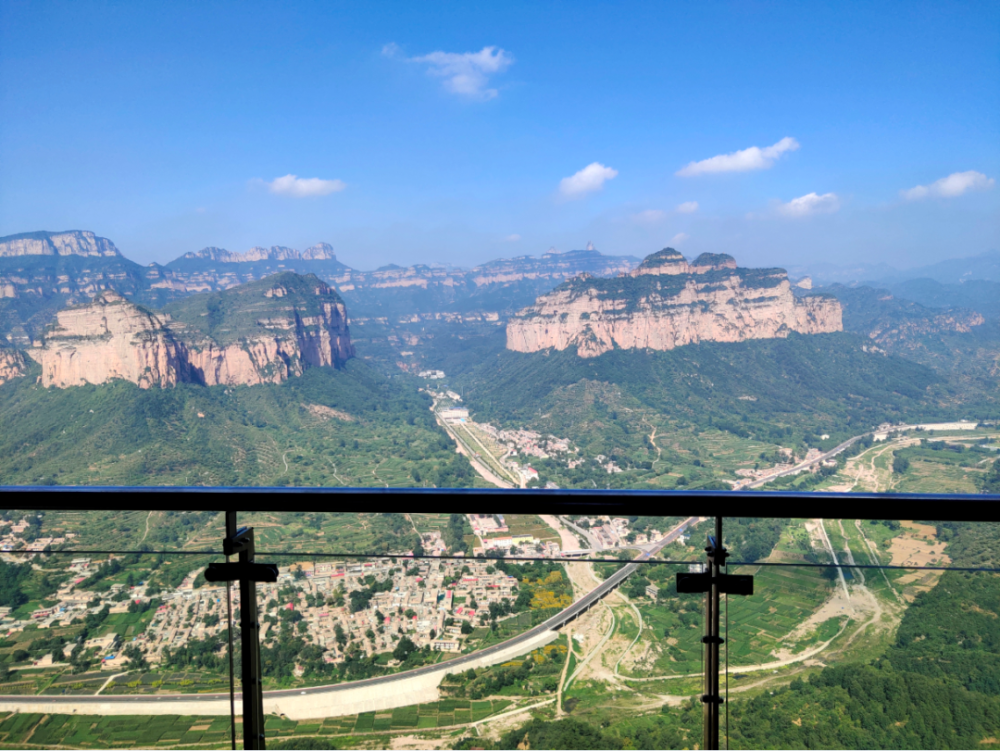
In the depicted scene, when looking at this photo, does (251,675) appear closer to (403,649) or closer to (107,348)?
(403,649)

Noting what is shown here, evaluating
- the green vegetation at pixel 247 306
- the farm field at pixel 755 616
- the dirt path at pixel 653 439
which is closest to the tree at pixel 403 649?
the farm field at pixel 755 616

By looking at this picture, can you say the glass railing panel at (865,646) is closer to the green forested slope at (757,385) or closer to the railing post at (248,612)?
the railing post at (248,612)

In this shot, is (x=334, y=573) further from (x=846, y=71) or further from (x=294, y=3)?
(x=846, y=71)

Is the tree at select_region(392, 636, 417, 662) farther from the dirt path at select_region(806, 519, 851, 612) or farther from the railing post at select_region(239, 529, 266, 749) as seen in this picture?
the dirt path at select_region(806, 519, 851, 612)

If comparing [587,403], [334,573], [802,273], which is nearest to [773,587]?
[334,573]

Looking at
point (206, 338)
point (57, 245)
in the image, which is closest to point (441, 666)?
point (206, 338)

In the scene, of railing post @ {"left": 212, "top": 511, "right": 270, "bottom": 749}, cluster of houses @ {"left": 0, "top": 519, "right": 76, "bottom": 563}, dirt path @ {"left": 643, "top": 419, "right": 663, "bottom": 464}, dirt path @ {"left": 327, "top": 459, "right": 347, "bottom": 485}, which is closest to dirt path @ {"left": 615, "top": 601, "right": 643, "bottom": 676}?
railing post @ {"left": 212, "top": 511, "right": 270, "bottom": 749}
